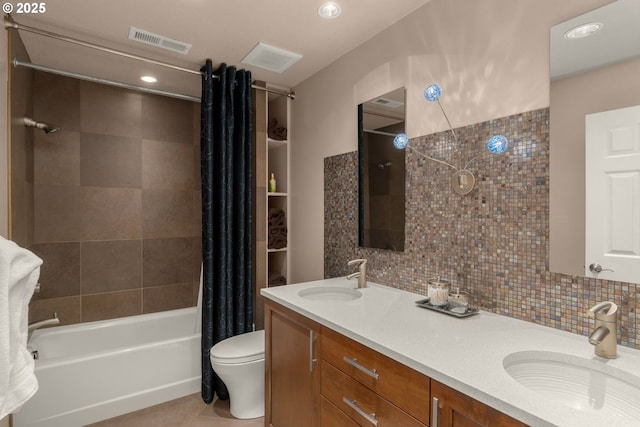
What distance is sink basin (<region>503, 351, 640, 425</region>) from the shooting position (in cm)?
91

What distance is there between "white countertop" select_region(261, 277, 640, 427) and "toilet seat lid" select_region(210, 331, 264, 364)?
25.5 inches

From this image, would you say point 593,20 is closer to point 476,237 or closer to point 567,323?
point 476,237

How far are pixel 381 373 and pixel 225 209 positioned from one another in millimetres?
1686

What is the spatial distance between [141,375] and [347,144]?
7.27ft

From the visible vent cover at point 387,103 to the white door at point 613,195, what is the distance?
3.11ft

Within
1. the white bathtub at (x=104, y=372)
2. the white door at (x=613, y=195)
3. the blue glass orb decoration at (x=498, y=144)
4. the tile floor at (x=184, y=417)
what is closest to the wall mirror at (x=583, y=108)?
the white door at (x=613, y=195)

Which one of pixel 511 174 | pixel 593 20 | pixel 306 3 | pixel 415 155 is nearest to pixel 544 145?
pixel 511 174

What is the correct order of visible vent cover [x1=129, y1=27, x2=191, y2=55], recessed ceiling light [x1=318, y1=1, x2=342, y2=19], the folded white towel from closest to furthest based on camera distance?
the folded white towel, recessed ceiling light [x1=318, y1=1, x2=342, y2=19], visible vent cover [x1=129, y1=27, x2=191, y2=55]

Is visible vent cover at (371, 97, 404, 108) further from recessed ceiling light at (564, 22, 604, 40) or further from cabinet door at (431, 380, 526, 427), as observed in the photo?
cabinet door at (431, 380, 526, 427)

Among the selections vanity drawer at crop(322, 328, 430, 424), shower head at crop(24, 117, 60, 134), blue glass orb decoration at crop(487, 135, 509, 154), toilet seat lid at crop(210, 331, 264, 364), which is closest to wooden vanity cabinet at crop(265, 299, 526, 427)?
vanity drawer at crop(322, 328, 430, 424)

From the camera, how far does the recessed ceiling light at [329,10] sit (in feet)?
5.74

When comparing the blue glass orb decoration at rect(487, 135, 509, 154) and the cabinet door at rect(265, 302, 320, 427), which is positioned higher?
the blue glass orb decoration at rect(487, 135, 509, 154)

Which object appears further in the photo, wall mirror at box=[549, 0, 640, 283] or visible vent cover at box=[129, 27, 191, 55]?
visible vent cover at box=[129, 27, 191, 55]

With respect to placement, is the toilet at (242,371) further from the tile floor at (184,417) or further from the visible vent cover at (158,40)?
the visible vent cover at (158,40)
